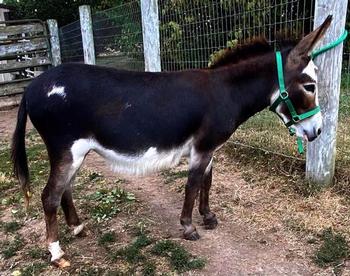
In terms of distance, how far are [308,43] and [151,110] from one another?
3.60ft

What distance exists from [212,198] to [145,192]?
677mm

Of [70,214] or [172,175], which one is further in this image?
[172,175]

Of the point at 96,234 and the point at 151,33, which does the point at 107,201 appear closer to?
the point at 96,234

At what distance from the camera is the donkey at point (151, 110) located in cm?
259

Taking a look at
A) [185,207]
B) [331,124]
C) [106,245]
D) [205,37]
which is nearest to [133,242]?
[106,245]

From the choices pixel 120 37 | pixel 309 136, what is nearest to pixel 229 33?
pixel 309 136

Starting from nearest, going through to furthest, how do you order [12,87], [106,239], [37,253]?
[37,253] < [106,239] < [12,87]

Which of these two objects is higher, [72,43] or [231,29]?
[231,29]

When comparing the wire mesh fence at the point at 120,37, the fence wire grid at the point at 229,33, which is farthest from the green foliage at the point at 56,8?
the fence wire grid at the point at 229,33

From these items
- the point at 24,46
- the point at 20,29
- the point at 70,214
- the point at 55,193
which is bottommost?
the point at 70,214

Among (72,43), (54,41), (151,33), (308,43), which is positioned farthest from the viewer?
(54,41)

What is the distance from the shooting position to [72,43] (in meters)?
8.52

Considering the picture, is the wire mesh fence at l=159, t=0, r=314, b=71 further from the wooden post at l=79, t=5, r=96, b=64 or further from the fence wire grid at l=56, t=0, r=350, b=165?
the wooden post at l=79, t=5, r=96, b=64

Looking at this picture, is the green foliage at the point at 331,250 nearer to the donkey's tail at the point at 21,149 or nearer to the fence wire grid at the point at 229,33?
the fence wire grid at the point at 229,33
